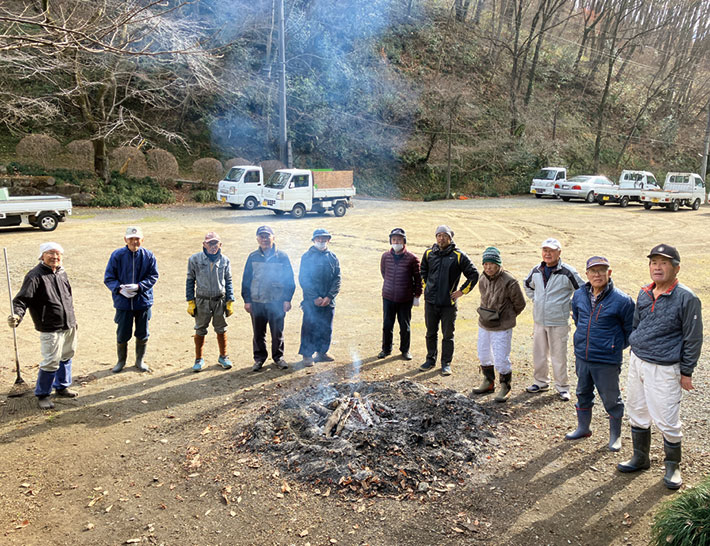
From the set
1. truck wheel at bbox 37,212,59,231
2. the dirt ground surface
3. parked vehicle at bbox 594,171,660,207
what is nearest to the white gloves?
the dirt ground surface

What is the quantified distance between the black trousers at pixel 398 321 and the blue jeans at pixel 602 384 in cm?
264

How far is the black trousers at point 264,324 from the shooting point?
661 cm

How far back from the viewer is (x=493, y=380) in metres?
6.00

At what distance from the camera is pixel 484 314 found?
5.82 metres

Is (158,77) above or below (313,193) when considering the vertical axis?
above

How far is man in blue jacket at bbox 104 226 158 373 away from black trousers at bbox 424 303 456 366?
3.46m

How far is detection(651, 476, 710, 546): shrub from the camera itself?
9.73ft

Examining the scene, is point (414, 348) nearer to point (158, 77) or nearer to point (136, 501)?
point (136, 501)

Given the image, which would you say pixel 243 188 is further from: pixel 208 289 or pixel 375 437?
pixel 375 437

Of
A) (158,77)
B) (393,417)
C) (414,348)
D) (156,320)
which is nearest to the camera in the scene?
(393,417)

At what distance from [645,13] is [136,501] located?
52.9m

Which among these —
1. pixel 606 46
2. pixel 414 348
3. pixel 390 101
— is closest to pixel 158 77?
pixel 390 101

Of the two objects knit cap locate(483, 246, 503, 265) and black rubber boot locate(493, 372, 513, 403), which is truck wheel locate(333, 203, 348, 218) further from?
black rubber boot locate(493, 372, 513, 403)

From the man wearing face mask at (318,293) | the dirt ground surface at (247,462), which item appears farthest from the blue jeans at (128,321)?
the man wearing face mask at (318,293)
